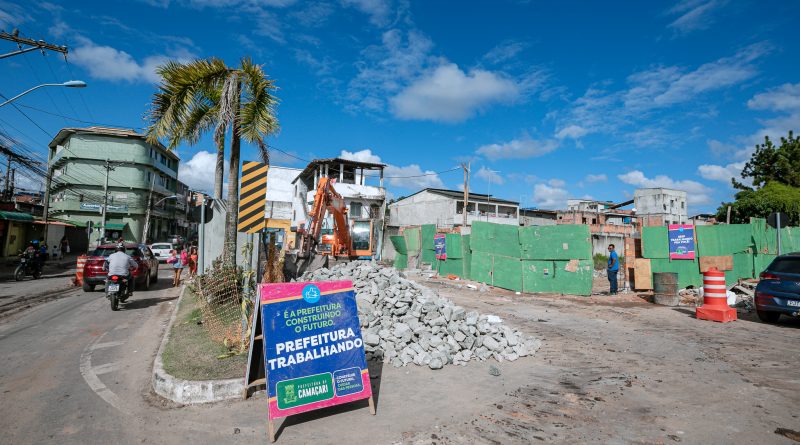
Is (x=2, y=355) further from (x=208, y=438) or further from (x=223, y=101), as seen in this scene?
(x=223, y=101)

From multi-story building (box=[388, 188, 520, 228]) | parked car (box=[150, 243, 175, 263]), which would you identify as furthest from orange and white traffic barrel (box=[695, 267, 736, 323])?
multi-story building (box=[388, 188, 520, 228])

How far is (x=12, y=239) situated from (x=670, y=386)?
125 ft

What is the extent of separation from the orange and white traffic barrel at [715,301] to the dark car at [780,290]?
0.62 meters

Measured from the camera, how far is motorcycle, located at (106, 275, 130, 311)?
416 inches

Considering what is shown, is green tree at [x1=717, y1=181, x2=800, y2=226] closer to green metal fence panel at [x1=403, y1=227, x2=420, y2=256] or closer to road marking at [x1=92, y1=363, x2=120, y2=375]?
green metal fence panel at [x1=403, y1=227, x2=420, y2=256]

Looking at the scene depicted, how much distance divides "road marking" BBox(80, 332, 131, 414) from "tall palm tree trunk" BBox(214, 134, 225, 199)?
6415mm

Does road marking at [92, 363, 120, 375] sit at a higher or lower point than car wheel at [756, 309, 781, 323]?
lower

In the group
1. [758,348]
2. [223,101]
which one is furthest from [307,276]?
[758,348]

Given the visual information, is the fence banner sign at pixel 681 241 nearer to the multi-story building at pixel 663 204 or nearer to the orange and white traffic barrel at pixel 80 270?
the orange and white traffic barrel at pixel 80 270

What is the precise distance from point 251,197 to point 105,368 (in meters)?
3.42

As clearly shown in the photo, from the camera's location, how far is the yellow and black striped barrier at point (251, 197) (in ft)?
24.5

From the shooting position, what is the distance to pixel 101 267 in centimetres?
1402

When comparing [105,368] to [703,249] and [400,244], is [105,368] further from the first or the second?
[400,244]

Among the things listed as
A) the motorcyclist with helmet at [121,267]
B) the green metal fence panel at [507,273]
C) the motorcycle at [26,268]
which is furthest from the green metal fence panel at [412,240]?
the motorcycle at [26,268]
